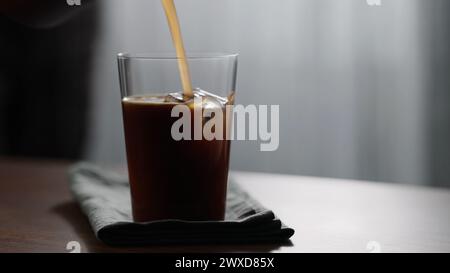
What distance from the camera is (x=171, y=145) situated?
85 centimetres

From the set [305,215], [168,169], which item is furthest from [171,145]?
[305,215]

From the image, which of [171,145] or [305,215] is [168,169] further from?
[305,215]

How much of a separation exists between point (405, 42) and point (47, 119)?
143 centimetres

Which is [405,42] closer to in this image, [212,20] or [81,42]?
[212,20]

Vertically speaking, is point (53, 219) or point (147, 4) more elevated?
point (147, 4)

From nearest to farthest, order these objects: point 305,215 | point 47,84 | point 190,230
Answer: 1. point 190,230
2. point 305,215
3. point 47,84

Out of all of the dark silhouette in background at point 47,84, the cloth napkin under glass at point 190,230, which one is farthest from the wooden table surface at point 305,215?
the dark silhouette in background at point 47,84

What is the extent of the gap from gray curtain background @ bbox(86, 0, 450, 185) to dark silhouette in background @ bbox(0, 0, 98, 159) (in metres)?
0.35

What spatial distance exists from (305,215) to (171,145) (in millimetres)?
224

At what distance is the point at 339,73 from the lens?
7.89 ft

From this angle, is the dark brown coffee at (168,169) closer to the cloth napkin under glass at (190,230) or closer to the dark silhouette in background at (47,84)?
the cloth napkin under glass at (190,230)

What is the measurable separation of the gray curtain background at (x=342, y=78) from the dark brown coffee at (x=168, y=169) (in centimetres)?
158
